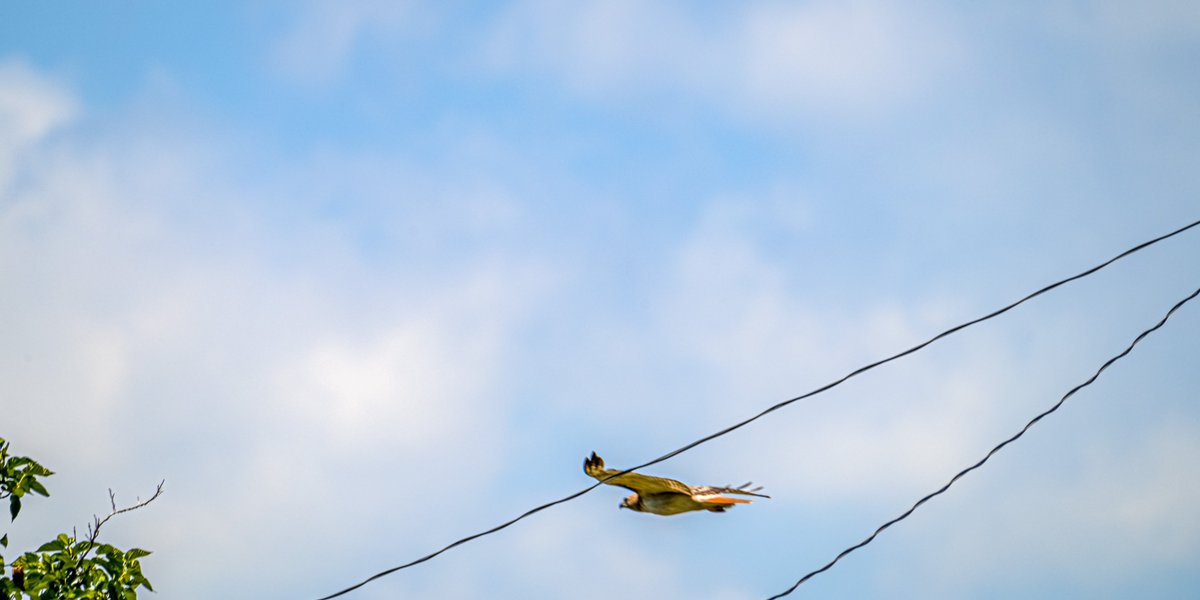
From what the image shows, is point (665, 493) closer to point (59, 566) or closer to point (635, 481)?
point (635, 481)

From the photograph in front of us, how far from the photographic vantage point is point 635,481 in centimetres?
805

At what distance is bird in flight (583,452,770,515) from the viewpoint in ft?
25.2

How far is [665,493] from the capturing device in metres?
8.14

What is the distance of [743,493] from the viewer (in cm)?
760

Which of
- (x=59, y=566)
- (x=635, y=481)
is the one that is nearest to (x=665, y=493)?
(x=635, y=481)

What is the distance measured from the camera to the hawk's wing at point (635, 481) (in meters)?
7.66

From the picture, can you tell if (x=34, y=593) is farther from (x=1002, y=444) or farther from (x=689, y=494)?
(x=1002, y=444)

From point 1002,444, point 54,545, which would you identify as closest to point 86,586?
point 54,545

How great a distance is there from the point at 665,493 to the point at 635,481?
0.81 feet

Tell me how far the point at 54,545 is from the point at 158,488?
2.64ft

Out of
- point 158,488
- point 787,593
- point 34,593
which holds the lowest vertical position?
point 787,593

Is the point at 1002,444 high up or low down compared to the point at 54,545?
down

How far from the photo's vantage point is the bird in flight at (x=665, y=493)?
7691mm

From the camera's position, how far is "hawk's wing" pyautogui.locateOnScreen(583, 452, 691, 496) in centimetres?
766
